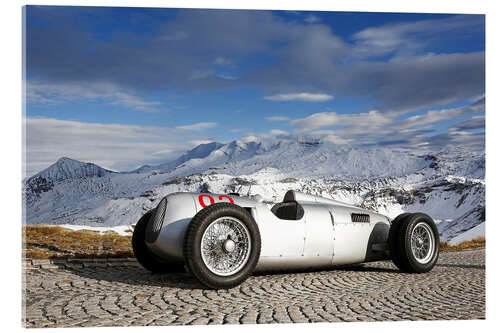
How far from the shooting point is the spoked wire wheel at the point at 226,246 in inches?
204

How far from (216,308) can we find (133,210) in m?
126

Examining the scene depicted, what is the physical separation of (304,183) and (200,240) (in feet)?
360

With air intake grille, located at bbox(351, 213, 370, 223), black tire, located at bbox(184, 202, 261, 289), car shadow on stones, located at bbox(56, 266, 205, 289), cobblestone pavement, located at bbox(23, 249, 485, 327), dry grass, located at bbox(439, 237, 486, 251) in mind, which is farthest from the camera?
Result: dry grass, located at bbox(439, 237, 486, 251)

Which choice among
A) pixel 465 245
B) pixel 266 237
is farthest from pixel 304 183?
pixel 266 237

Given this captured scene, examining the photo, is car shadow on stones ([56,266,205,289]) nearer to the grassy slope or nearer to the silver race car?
the silver race car

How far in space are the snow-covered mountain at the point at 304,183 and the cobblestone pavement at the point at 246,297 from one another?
87.2 metres

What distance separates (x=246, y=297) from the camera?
4.88 m

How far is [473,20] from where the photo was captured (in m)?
6.59

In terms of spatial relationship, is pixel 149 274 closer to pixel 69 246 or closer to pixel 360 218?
pixel 360 218

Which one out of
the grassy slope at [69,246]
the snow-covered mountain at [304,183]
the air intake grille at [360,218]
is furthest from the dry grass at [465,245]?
the snow-covered mountain at [304,183]

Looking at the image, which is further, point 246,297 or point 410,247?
point 410,247

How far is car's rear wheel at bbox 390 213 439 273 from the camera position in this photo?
22.2 ft

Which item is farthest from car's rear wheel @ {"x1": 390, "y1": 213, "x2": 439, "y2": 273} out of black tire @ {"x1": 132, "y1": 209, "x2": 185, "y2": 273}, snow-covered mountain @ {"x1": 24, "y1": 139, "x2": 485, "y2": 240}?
snow-covered mountain @ {"x1": 24, "y1": 139, "x2": 485, "y2": 240}

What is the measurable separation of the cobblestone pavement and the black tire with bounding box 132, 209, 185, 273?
0.18 meters
